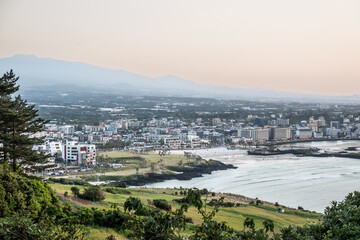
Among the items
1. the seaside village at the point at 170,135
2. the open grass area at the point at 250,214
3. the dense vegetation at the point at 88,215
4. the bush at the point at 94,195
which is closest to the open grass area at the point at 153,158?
the seaside village at the point at 170,135

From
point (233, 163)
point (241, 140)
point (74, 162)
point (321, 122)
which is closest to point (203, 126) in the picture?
point (241, 140)

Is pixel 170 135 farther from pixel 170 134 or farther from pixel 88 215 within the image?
pixel 88 215

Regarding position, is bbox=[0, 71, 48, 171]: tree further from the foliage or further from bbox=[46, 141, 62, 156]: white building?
bbox=[46, 141, 62, 156]: white building

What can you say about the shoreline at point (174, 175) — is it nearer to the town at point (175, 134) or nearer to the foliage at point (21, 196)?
the town at point (175, 134)

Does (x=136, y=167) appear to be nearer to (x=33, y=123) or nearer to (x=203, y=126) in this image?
(x=33, y=123)


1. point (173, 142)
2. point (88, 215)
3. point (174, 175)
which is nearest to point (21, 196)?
point (88, 215)

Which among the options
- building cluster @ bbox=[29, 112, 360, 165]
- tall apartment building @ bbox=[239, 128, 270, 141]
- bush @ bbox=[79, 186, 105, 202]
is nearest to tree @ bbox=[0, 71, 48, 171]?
bush @ bbox=[79, 186, 105, 202]
